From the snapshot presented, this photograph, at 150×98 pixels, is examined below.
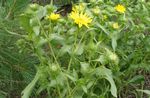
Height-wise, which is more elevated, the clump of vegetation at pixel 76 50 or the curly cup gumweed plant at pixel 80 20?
the curly cup gumweed plant at pixel 80 20

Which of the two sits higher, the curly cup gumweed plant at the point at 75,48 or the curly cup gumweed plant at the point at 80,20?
the curly cup gumweed plant at the point at 80,20

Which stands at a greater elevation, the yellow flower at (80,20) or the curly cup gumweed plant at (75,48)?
the yellow flower at (80,20)

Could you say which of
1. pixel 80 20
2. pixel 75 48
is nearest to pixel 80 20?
pixel 80 20

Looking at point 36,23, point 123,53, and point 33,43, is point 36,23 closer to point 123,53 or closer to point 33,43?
point 33,43

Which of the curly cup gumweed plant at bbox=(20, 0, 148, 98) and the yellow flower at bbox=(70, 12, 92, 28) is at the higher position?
the yellow flower at bbox=(70, 12, 92, 28)

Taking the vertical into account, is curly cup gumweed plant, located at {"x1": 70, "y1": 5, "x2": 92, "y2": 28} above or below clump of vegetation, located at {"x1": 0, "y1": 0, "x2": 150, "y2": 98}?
above

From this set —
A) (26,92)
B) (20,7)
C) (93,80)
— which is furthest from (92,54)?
(20,7)

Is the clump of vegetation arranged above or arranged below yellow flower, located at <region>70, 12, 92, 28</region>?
below

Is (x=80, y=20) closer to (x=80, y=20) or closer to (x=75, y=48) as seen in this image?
(x=80, y=20)

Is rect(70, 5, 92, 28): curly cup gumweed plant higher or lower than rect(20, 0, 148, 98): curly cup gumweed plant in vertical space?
higher

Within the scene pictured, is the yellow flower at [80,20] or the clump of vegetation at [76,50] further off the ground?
the yellow flower at [80,20]

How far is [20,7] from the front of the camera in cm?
147

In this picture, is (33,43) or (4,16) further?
(4,16)

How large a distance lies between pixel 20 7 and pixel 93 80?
0.41m
